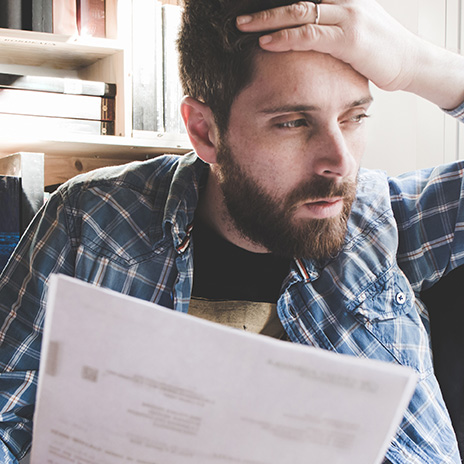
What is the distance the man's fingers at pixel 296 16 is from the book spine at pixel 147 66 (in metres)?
0.76

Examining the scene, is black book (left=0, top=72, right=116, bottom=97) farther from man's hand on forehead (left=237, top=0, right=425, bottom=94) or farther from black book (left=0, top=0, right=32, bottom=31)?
man's hand on forehead (left=237, top=0, right=425, bottom=94)

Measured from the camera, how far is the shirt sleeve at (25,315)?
87 cm

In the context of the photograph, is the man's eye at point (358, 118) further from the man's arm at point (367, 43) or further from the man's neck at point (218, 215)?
the man's neck at point (218, 215)

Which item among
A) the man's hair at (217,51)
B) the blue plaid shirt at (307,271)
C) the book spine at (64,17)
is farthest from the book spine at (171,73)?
the blue plaid shirt at (307,271)

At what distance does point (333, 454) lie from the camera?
1.49ft

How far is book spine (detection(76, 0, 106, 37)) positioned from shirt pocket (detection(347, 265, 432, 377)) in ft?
3.39

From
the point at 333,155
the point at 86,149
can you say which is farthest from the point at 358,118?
the point at 86,149

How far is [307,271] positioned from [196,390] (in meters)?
0.51

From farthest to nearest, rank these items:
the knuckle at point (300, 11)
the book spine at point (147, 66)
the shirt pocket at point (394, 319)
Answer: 1. the book spine at point (147, 66)
2. the shirt pocket at point (394, 319)
3. the knuckle at point (300, 11)

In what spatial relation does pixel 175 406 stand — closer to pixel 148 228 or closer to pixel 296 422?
pixel 296 422

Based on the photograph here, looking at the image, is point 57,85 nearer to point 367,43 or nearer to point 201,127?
point 201,127

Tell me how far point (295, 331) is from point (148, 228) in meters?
0.31

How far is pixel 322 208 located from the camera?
0.89 m

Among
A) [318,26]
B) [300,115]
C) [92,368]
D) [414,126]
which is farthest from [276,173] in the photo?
[414,126]
